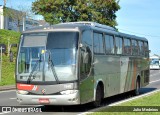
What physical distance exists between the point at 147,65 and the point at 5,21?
74.0 m

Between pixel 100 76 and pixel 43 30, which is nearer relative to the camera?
pixel 43 30

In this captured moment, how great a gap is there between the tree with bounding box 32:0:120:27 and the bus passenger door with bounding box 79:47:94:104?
4183 cm

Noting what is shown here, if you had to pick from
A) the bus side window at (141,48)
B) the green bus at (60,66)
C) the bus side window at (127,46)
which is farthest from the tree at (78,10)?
the green bus at (60,66)

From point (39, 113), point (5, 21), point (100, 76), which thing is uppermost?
point (5, 21)

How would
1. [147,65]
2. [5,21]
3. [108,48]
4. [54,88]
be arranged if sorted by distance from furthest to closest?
[5,21], [147,65], [108,48], [54,88]

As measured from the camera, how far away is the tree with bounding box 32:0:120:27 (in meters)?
58.4

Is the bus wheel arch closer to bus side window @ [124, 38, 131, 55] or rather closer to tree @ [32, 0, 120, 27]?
bus side window @ [124, 38, 131, 55]

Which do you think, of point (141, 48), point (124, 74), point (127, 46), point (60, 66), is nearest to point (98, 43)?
point (60, 66)

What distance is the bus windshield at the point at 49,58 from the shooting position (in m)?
15.0

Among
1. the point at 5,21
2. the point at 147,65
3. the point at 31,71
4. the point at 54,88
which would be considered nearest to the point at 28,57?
the point at 31,71

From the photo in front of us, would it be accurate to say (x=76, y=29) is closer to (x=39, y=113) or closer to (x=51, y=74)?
(x=51, y=74)

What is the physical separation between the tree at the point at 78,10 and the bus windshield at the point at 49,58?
42.3 m

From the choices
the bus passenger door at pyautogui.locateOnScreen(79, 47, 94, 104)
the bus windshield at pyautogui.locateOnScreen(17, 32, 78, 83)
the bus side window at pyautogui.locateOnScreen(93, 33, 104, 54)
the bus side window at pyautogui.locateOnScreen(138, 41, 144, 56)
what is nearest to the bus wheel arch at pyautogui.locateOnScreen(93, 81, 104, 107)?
the bus passenger door at pyautogui.locateOnScreen(79, 47, 94, 104)

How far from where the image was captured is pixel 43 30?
15875 mm
